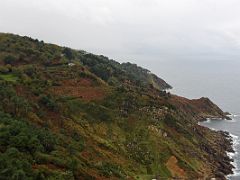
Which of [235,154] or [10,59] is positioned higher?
[10,59]

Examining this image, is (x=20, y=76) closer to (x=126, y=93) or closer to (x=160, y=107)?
(x=126, y=93)

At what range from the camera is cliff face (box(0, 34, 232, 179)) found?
61656 millimetres

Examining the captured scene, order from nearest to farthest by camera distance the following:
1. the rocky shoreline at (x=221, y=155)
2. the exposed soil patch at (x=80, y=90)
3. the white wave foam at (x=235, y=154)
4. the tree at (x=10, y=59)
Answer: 1. the rocky shoreline at (x=221, y=155)
2. the white wave foam at (x=235, y=154)
3. the exposed soil patch at (x=80, y=90)
4. the tree at (x=10, y=59)

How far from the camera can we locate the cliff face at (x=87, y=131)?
202ft

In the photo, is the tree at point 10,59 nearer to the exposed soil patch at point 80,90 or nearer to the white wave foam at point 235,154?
the exposed soil patch at point 80,90

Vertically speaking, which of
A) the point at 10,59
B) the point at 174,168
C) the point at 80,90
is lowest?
→ the point at 174,168

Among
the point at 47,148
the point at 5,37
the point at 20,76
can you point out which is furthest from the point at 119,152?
the point at 5,37

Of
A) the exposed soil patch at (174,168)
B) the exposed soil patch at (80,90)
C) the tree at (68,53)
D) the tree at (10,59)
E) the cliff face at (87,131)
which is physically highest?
the tree at (68,53)

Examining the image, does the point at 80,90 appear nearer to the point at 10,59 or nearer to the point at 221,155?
the point at 10,59

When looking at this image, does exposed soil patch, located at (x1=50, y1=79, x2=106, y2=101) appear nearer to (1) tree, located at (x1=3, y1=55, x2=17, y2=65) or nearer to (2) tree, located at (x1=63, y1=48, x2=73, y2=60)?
(1) tree, located at (x1=3, y1=55, x2=17, y2=65)

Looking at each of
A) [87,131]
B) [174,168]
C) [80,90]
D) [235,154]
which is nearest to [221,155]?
[235,154]

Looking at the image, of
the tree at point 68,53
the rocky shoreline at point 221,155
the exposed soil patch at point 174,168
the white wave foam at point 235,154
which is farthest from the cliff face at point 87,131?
the tree at point 68,53

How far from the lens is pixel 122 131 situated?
3701 inches

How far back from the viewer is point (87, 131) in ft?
291
